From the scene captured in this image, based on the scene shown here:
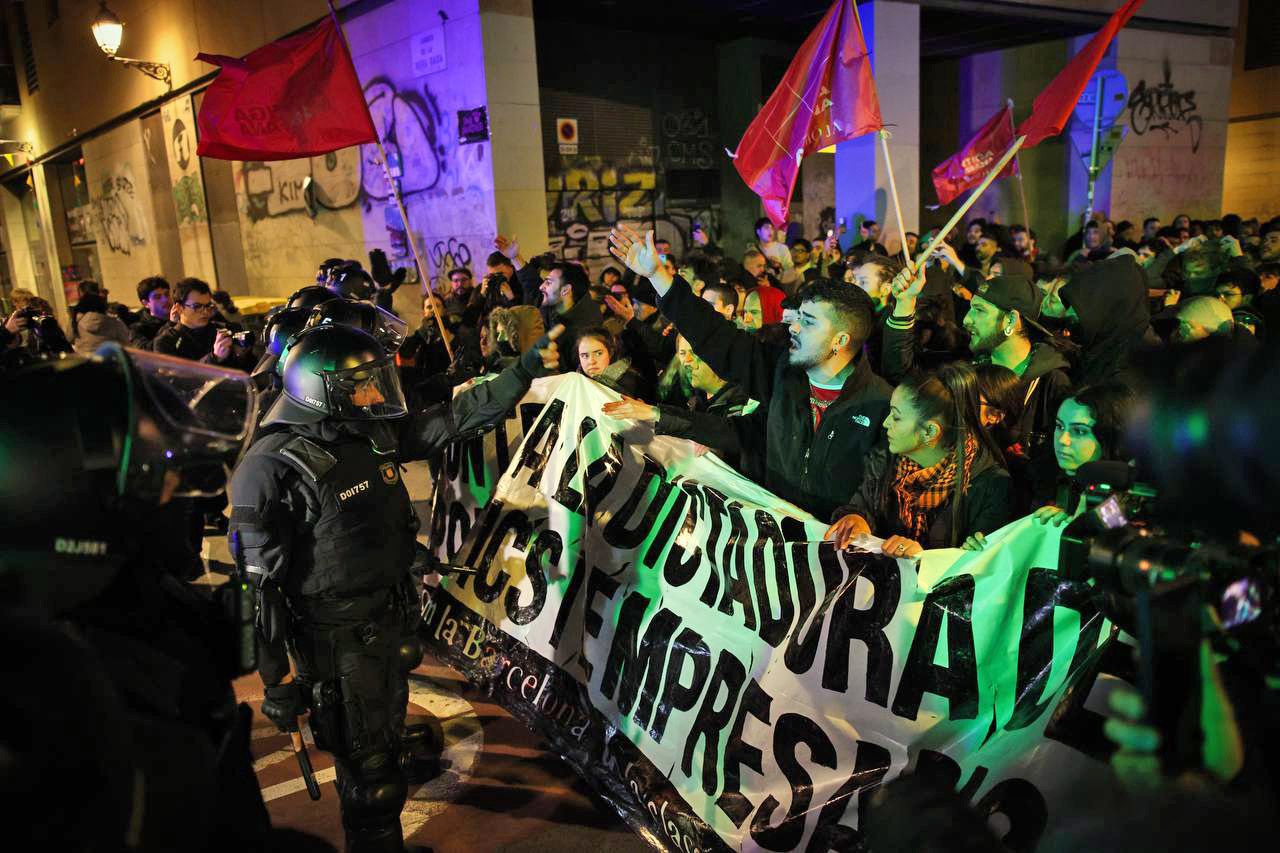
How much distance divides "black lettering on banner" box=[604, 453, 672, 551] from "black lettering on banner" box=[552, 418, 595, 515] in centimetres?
30

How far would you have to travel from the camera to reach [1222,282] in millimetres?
7109

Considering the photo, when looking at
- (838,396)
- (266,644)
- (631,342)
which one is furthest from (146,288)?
(838,396)

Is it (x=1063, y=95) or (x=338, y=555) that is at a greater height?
(x=1063, y=95)

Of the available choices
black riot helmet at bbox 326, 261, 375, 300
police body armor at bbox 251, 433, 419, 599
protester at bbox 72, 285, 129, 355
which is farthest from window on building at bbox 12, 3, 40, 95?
police body armor at bbox 251, 433, 419, 599

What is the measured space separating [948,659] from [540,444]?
2.43 m

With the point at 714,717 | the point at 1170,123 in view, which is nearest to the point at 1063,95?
the point at 714,717

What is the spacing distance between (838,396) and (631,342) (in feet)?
10.7

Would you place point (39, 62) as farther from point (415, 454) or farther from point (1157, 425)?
point (1157, 425)

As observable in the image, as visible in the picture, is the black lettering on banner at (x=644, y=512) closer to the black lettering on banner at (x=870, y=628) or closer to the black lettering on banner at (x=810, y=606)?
the black lettering on banner at (x=810, y=606)

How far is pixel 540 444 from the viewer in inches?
179

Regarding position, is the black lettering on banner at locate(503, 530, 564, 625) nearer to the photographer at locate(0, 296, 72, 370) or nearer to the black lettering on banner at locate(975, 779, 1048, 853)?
the black lettering on banner at locate(975, 779, 1048, 853)

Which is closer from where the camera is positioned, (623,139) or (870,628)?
(870,628)

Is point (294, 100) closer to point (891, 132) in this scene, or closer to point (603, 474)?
point (603, 474)

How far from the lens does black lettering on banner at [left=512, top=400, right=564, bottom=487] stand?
448 centimetres
